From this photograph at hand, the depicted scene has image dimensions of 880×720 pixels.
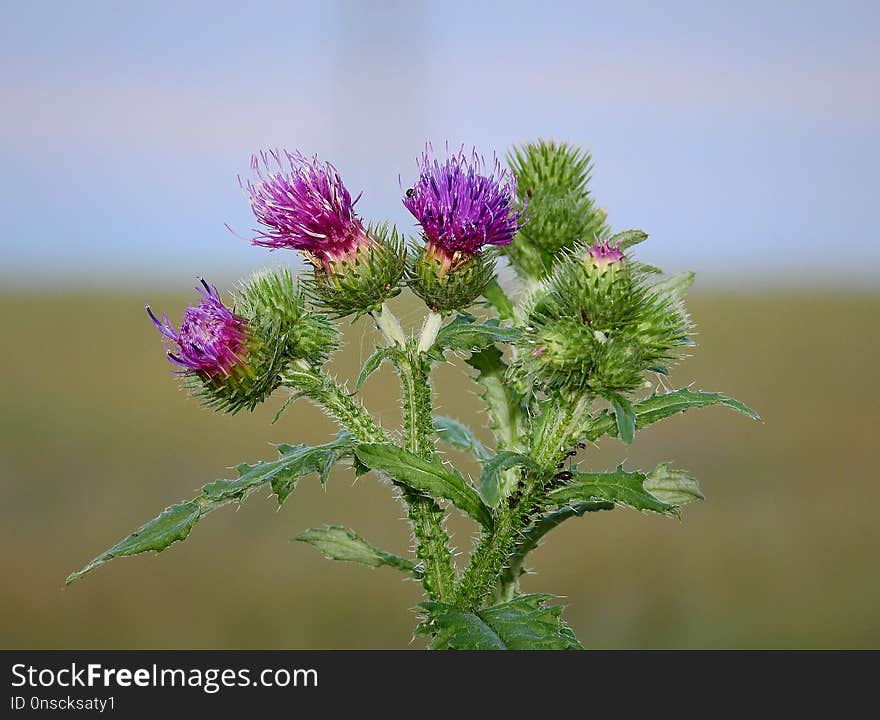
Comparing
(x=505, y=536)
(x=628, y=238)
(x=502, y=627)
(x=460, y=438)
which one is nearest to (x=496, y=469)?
(x=505, y=536)

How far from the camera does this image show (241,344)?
344cm

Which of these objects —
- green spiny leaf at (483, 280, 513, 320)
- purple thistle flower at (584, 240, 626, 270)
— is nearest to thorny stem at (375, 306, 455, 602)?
green spiny leaf at (483, 280, 513, 320)

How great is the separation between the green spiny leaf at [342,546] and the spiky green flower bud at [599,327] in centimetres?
88

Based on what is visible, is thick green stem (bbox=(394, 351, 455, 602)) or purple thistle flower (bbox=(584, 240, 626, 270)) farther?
purple thistle flower (bbox=(584, 240, 626, 270))

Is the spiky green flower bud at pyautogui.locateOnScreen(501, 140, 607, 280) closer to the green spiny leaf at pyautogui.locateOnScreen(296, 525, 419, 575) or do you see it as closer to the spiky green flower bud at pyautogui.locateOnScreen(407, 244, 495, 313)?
the spiky green flower bud at pyautogui.locateOnScreen(407, 244, 495, 313)

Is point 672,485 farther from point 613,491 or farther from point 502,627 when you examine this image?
point 502,627

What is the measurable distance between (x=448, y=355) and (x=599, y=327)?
0.57 m

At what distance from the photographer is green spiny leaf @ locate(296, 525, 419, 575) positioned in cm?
355

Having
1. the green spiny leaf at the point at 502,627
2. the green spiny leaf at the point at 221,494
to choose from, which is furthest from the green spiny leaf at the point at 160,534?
the green spiny leaf at the point at 502,627

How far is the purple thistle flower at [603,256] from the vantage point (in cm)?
349

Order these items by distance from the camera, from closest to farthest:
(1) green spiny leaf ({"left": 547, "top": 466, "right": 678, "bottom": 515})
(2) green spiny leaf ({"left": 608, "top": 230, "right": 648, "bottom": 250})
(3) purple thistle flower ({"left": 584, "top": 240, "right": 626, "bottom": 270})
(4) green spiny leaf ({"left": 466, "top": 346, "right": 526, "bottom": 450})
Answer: (1) green spiny leaf ({"left": 547, "top": 466, "right": 678, "bottom": 515}) < (3) purple thistle flower ({"left": 584, "top": 240, "right": 626, "bottom": 270}) < (4) green spiny leaf ({"left": 466, "top": 346, "right": 526, "bottom": 450}) < (2) green spiny leaf ({"left": 608, "top": 230, "right": 648, "bottom": 250})

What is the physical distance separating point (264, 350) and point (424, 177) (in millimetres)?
865

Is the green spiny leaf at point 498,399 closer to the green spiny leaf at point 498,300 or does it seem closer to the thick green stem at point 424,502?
the green spiny leaf at point 498,300

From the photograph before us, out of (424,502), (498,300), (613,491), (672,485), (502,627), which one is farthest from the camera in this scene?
(498,300)
